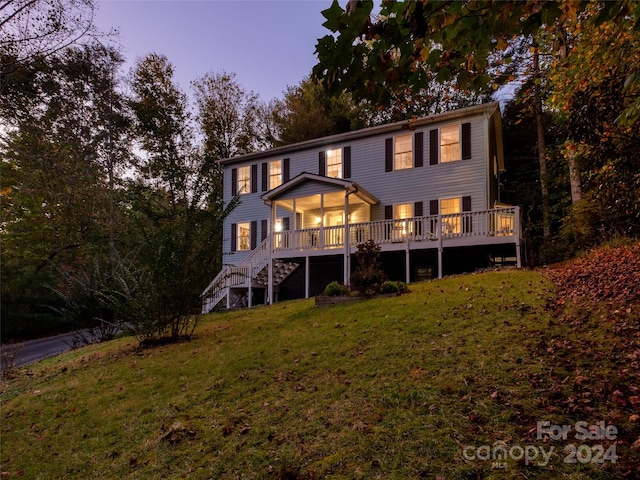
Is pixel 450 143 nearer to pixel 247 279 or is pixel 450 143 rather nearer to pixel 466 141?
pixel 466 141

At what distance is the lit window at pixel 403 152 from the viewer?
17.1m

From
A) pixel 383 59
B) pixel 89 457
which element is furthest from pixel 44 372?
pixel 383 59

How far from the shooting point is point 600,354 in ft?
15.6

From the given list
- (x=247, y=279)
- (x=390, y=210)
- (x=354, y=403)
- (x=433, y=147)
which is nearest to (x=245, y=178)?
(x=247, y=279)

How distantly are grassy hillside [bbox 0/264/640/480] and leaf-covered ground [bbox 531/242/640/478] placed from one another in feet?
0.08

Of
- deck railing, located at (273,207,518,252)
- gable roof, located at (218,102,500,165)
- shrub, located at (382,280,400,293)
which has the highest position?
gable roof, located at (218,102,500,165)

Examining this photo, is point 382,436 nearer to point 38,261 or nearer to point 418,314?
point 418,314

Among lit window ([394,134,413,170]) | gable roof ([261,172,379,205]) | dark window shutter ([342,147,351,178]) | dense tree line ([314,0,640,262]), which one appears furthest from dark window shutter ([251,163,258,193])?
dense tree line ([314,0,640,262])

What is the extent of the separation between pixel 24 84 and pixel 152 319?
7.01 metres

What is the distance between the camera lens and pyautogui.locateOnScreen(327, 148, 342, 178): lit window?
18.7 meters

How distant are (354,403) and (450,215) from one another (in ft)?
34.9

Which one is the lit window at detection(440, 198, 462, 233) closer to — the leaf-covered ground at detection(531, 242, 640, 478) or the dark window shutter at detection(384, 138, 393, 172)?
the dark window shutter at detection(384, 138, 393, 172)

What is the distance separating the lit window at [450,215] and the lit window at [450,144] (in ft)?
5.59

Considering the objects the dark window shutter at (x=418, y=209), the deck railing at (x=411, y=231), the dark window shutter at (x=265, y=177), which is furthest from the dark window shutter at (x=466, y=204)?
the dark window shutter at (x=265, y=177)
